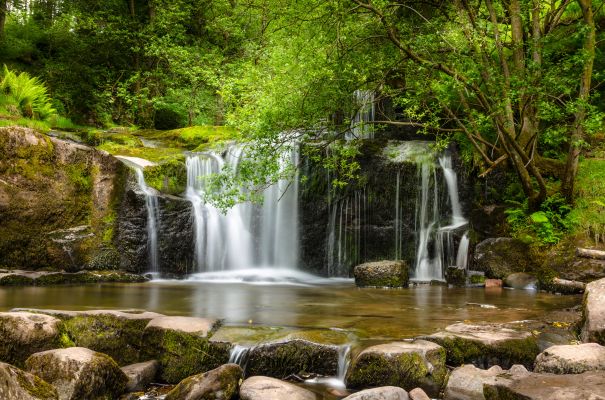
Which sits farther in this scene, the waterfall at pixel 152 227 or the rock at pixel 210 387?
the waterfall at pixel 152 227

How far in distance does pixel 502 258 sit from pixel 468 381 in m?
6.92

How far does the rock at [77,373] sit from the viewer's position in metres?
4.52

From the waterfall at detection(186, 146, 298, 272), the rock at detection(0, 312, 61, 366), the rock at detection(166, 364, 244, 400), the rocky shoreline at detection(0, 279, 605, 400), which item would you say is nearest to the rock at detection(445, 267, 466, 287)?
the waterfall at detection(186, 146, 298, 272)

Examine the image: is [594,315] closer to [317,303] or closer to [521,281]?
[317,303]

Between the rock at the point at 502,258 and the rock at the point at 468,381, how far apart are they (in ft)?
21.2

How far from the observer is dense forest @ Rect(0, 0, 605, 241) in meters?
9.44

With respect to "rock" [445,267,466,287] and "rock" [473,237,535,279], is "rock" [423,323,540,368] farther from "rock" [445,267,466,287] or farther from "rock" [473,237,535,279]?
"rock" [473,237,535,279]

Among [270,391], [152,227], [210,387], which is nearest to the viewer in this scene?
[270,391]

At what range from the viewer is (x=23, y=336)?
528cm

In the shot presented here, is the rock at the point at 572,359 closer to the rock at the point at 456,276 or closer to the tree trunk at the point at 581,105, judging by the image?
the tree trunk at the point at 581,105

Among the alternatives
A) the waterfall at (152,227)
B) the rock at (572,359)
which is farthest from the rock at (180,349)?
the waterfall at (152,227)

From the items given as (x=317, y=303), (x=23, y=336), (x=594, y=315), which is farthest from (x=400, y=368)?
(x=23, y=336)

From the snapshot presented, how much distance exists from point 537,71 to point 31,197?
1101cm

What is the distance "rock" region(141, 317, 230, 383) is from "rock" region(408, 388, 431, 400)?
6.51 feet
